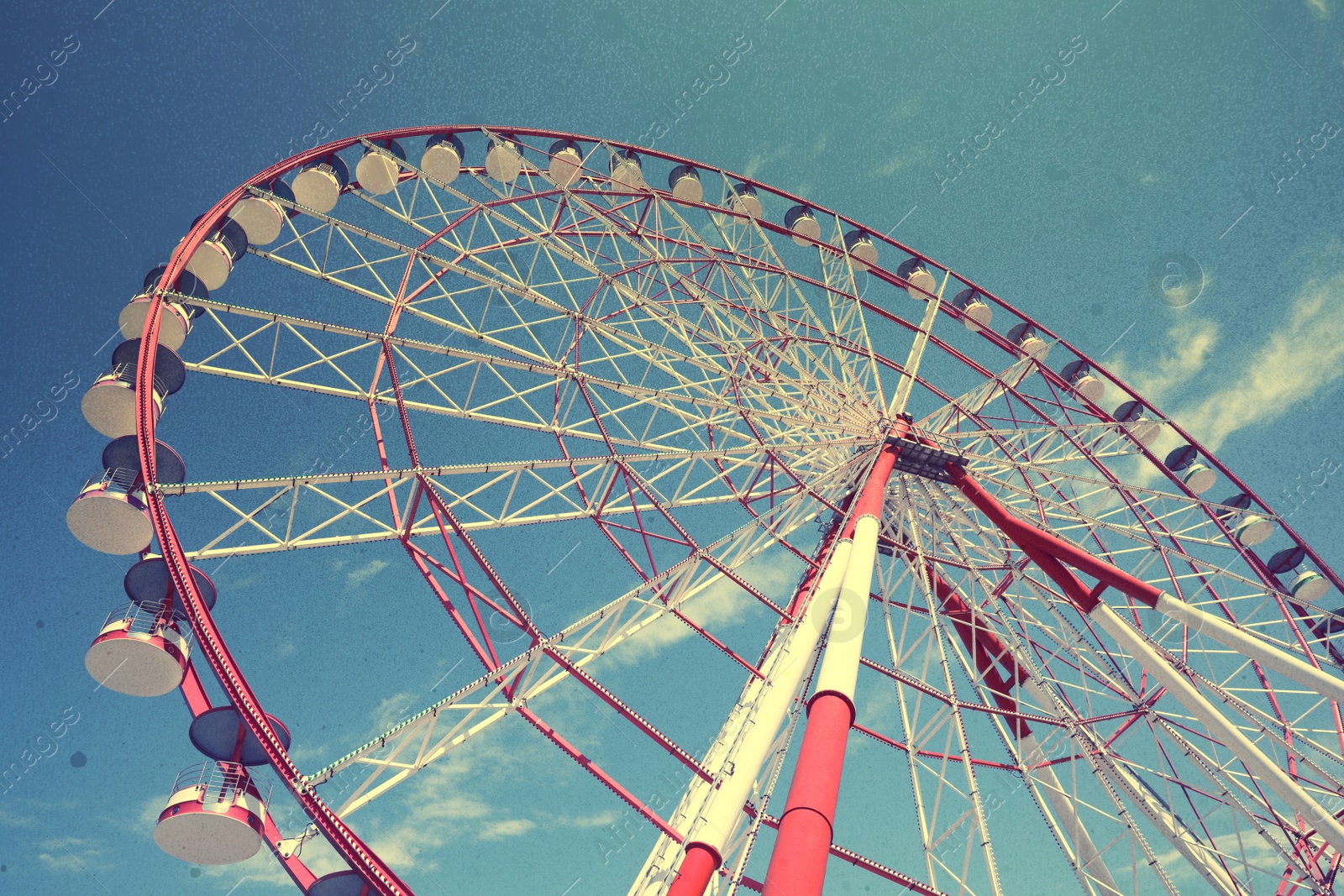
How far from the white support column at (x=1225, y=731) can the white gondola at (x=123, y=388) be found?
35.7 ft

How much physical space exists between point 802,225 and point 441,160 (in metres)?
6.92

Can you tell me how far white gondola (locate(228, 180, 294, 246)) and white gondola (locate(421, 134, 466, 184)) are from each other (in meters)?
2.67

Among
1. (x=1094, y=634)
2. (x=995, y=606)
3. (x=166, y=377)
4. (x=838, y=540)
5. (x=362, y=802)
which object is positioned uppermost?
(x=1094, y=634)

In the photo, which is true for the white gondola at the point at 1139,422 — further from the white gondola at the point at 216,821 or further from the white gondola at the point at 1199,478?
the white gondola at the point at 216,821

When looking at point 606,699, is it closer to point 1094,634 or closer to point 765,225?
point 1094,634

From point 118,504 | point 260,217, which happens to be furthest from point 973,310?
point 118,504

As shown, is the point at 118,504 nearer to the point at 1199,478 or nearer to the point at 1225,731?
the point at 1225,731

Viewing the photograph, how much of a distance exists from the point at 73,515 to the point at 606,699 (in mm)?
5058

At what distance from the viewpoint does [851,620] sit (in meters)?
7.36

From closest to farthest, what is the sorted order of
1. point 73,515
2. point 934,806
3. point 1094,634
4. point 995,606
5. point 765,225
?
1. point 73,515
2. point 934,806
3. point 995,606
4. point 1094,634
5. point 765,225

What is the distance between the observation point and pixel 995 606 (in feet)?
38.7

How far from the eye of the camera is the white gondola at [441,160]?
43.0 ft

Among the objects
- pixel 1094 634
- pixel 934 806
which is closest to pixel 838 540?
pixel 934 806

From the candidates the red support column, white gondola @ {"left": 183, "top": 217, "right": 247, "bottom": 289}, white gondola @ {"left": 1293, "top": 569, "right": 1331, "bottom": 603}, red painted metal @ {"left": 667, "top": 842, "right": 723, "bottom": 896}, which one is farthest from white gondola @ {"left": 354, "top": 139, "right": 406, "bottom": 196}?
white gondola @ {"left": 1293, "top": 569, "right": 1331, "bottom": 603}
